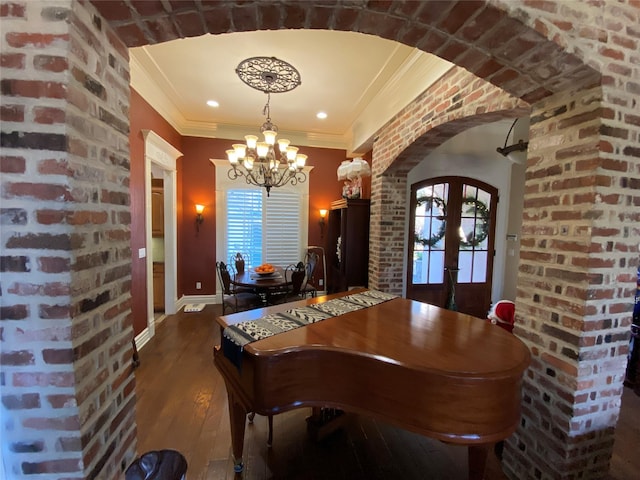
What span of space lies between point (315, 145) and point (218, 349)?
4.38 metres

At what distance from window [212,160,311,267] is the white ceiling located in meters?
1.01

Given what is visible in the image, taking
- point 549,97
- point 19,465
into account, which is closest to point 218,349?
point 19,465

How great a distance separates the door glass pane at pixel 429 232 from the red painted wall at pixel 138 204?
149 inches

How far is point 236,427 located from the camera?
64.5 inches

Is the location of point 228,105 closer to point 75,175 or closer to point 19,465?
point 75,175

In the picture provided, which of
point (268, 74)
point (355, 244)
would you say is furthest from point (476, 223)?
point (268, 74)

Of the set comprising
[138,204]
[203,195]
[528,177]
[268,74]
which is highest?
[268,74]

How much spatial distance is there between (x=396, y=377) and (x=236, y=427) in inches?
41.4

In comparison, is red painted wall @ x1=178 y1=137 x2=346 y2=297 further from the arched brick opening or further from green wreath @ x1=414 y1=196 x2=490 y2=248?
the arched brick opening

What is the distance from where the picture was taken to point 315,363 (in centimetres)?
136

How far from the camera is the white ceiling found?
102 inches

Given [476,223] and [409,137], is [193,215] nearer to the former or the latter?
[409,137]

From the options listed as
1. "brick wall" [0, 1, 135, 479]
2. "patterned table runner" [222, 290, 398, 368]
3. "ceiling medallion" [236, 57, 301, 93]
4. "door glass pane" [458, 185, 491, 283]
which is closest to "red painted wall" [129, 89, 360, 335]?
"door glass pane" [458, 185, 491, 283]

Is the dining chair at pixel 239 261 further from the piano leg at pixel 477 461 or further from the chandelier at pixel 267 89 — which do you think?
the piano leg at pixel 477 461
